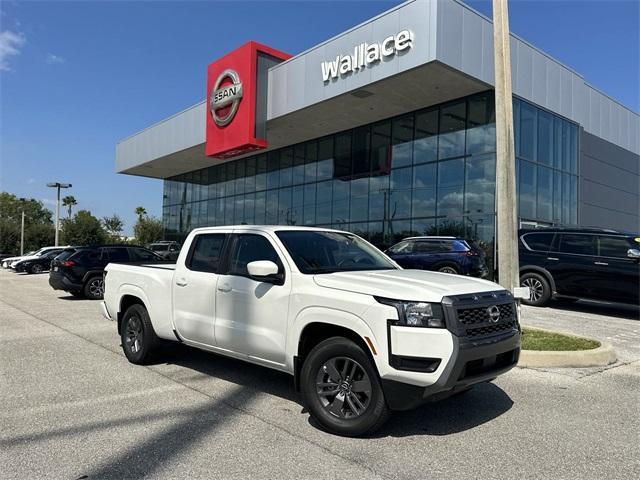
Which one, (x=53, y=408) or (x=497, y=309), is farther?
(x=53, y=408)

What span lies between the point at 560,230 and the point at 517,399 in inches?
333

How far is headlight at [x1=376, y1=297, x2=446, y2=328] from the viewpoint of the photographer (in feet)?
13.1

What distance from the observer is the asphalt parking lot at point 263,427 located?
3.72m

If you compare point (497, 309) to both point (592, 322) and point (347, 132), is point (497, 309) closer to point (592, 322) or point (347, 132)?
point (592, 322)

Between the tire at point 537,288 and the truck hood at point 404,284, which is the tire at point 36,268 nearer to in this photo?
the tire at point 537,288

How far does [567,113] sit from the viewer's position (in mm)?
22547

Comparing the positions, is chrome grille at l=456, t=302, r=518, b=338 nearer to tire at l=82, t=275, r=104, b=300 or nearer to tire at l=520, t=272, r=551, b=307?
tire at l=520, t=272, r=551, b=307

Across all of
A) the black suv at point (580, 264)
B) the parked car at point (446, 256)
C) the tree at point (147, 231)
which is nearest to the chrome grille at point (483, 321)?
the black suv at point (580, 264)

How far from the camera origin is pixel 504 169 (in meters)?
8.45

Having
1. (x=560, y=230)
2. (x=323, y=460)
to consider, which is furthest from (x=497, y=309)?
(x=560, y=230)

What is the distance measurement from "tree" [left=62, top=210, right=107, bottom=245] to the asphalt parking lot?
186 ft

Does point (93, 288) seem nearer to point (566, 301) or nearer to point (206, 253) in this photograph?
point (206, 253)

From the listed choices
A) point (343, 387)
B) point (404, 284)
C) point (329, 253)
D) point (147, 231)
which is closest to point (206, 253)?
point (329, 253)

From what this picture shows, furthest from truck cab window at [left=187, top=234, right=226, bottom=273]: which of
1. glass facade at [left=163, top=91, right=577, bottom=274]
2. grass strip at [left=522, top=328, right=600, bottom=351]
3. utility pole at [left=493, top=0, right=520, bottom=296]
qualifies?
glass facade at [left=163, top=91, right=577, bottom=274]
